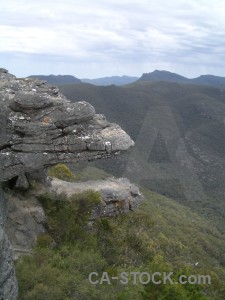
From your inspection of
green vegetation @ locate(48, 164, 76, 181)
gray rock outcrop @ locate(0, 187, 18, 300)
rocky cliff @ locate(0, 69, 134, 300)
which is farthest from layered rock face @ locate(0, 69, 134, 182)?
green vegetation @ locate(48, 164, 76, 181)

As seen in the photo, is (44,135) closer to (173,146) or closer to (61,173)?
(61,173)

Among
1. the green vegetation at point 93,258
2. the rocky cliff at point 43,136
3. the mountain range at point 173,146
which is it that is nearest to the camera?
the rocky cliff at point 43,136

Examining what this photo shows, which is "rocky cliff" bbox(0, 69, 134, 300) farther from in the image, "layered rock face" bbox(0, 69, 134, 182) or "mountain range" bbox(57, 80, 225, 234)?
"mountain range" bbox(57, 80, 225, 234)

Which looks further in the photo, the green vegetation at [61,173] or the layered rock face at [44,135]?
the green vegetation at [61,173]

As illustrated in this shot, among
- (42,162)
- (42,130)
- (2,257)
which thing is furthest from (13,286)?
(42,130)

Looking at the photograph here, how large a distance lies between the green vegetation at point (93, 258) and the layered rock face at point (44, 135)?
180 inches

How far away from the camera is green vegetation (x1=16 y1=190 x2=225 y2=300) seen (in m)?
15.0

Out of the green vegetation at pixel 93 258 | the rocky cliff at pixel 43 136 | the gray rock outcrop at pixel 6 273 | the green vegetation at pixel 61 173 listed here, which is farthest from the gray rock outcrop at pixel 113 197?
the gray rock outcrop at pixel 6 273

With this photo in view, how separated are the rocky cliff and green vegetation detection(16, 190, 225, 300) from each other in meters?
2.57

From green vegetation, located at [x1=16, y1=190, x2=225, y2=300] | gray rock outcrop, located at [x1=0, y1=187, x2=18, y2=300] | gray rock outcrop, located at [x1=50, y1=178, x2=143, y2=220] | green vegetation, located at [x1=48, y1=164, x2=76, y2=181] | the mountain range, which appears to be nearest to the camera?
gray rock outcrop, located at [x1=0, y1=187, x2=18, y2=300]

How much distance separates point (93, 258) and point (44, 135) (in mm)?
6944

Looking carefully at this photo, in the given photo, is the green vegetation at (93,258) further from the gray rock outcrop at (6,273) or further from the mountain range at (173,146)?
the mountain range at (173,146)

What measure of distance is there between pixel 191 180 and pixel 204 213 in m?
12.6

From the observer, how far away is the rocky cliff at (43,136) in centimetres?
1389
